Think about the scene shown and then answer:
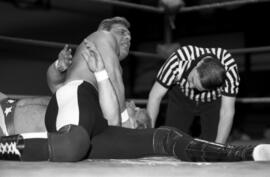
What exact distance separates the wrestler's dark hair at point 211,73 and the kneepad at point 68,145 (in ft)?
2.43

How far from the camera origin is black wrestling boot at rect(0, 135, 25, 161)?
110 centimetres

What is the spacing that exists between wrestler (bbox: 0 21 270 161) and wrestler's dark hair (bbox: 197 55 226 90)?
0.43 m

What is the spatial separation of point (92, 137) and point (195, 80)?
2.08 feet

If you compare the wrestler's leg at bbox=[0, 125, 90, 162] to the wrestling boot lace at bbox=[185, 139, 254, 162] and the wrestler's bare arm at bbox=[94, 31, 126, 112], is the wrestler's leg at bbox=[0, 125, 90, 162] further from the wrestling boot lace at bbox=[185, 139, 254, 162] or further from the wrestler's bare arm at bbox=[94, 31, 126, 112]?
the wrestler's bare arm at bbox=[94, 31, 126, 112]

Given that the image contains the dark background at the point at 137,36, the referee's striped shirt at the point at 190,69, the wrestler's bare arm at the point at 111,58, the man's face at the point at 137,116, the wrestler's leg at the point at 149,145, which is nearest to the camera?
the wrestler's leg at the point at 149,145

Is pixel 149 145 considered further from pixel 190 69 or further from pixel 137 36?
pixel 137 36

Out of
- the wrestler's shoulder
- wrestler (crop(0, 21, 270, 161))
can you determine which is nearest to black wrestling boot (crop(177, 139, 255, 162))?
wrestler (crop(0, 21, 270, 161))

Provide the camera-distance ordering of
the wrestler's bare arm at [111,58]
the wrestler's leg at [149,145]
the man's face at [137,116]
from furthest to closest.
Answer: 1. the man's face at [137,116]
2. the wrestler's bare arm at [111,58]
3. the wrestler's leg at [149,145]

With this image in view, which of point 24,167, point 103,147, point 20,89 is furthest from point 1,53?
point 24,167

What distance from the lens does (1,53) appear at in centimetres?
388

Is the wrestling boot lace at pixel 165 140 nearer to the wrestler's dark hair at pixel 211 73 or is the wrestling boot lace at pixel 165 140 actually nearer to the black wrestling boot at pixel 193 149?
the black wrestling boot at pixel 193 149

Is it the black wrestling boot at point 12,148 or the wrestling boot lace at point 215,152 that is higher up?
the black wrestling boot at point 12,148

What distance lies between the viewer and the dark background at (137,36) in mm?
4023

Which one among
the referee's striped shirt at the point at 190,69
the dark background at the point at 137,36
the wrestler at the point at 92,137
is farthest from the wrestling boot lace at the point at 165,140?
the dark background at the point at 137,36
